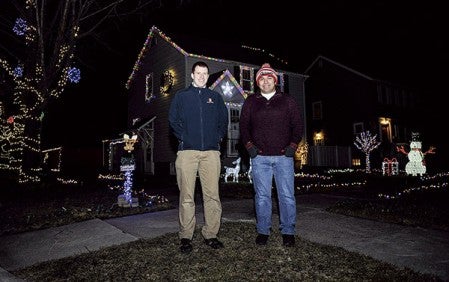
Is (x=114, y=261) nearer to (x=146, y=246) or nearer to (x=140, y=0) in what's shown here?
(x=146, y=246)

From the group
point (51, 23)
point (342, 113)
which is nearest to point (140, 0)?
point (51, 23)

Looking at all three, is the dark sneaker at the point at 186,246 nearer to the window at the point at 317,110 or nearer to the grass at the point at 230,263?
the grass at the point at 230,263

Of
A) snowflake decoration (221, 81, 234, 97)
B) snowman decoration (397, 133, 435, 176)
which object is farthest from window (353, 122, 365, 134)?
snowflake decoration (221, 81, 234, 97)

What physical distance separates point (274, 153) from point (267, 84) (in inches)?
36.9

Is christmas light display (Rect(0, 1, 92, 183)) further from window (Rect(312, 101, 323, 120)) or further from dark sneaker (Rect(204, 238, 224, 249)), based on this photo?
window (Rect(312, 101, 323, 120))

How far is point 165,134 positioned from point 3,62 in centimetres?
938

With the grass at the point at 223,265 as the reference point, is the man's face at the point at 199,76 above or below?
above

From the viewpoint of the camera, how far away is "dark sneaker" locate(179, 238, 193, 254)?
3.94 meters

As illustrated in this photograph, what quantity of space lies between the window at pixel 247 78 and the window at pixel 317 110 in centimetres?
933

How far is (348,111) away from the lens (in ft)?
87.9

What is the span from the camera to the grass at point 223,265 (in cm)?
328

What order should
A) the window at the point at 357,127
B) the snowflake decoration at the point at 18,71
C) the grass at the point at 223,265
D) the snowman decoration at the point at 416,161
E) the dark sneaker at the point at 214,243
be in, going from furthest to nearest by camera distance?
the window at the point at 357,127 < the snowman decoration at the point at 416,161 < the snowflake decoration at the point at 18,71 < the dark sneaker at the point at 214,243 < the grass at the point at 223,265

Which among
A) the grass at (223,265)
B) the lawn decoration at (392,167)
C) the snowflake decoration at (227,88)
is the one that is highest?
the snowflake decoration at (227,88)

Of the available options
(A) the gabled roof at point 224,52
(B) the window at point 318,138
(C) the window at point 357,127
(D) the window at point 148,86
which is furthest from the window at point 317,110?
(D) the window at point 148,86
